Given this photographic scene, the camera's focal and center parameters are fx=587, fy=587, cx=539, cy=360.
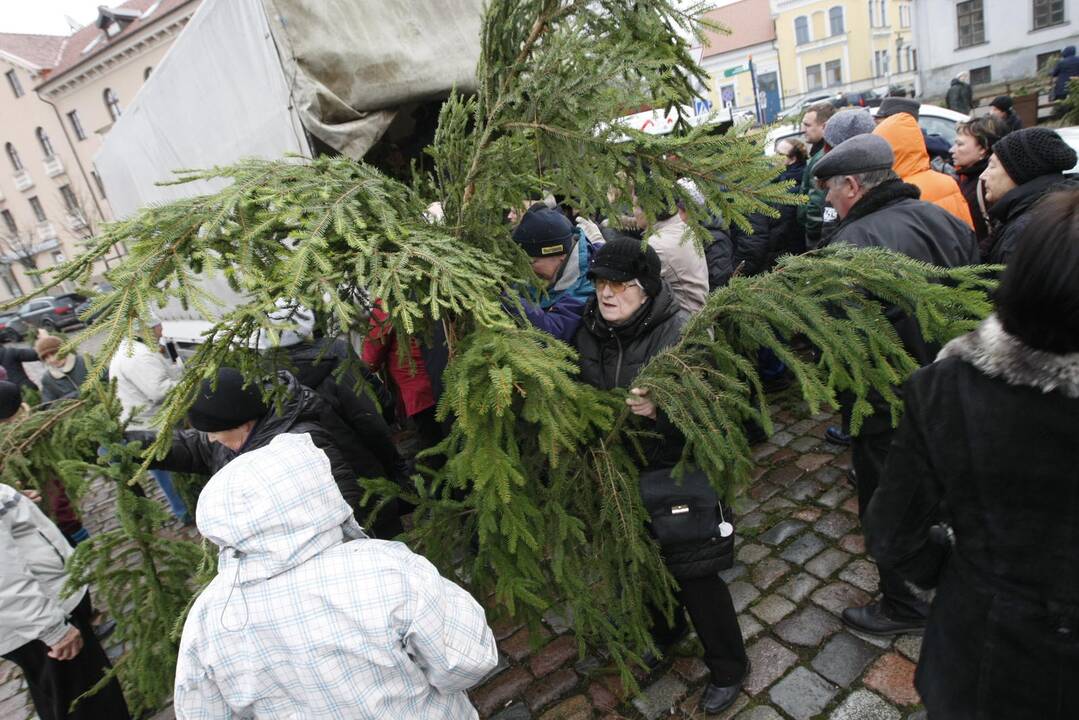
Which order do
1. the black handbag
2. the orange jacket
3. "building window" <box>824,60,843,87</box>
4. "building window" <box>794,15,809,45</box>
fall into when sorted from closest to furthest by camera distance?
the black handbag → the orange jacket → "building window" <box>794,15,809,45</box> → "building window" <box>824,60,843,87</box>

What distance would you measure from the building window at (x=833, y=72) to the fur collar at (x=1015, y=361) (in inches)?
2299

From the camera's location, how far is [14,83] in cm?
3528

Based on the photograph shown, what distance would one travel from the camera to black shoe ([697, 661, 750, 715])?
2641 mm

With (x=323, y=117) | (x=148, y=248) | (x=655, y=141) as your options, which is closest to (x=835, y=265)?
(x=655, y=141)

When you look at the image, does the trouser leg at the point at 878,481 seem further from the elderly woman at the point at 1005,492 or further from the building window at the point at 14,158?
the building window at the point at 14,158

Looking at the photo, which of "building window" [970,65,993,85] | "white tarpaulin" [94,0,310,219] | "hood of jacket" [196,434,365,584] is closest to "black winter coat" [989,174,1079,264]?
"hood of jacket" [196,434,365,584]

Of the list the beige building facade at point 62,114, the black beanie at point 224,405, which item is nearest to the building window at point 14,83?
the beige building facade at point 62,114

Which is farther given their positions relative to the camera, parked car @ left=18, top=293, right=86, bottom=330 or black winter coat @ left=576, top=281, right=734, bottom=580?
parked car @ left=18, top=293, right=86, bottom=330

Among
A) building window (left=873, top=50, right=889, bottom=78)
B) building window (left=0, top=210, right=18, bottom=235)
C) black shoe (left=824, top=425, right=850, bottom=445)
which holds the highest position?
building window (left=0, top=210, right=18, bottom=235)

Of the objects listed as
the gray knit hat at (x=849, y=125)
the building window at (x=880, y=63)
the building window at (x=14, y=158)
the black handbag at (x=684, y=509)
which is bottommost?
the black handbag at (x=684, y=509)

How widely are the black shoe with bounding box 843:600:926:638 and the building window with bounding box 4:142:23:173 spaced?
162 feet

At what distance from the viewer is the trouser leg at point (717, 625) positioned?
2521 millimetres

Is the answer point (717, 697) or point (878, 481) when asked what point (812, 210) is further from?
point (717, 697)

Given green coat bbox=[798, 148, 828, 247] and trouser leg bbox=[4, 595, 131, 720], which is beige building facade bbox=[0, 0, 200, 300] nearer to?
green coat bbox=[798, 148, 828, 247]
